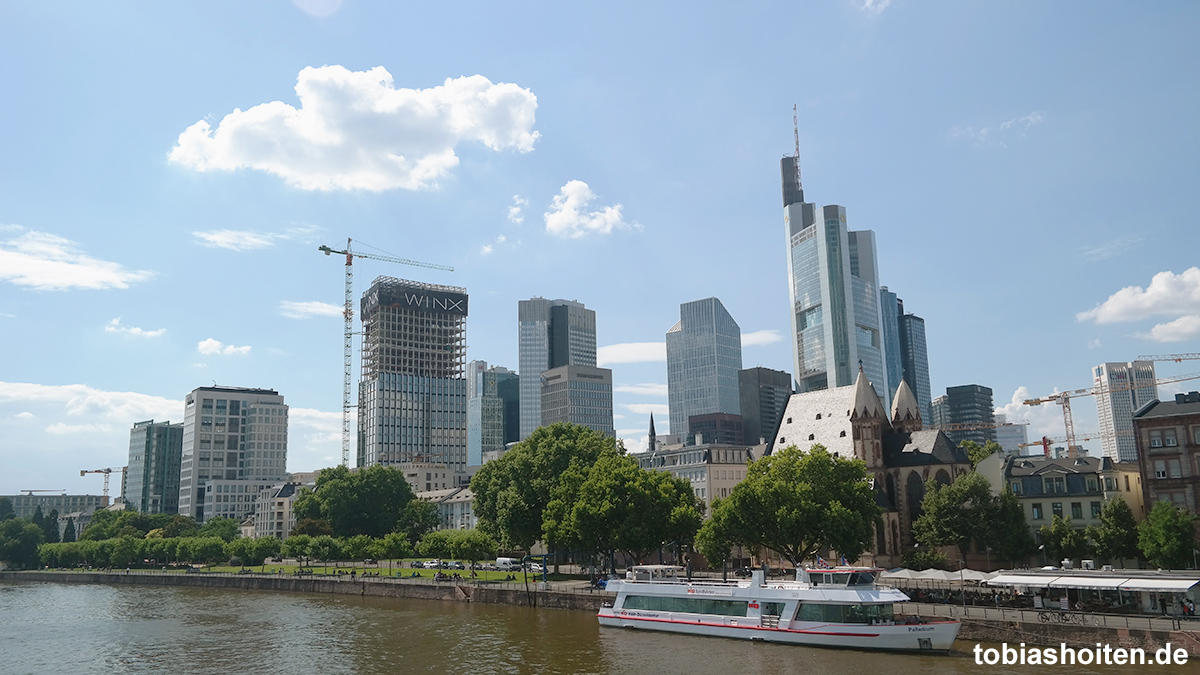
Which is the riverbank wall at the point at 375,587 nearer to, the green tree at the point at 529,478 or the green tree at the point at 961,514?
the green tree at the point at 529,478

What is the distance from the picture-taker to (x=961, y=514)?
10175 centimetres

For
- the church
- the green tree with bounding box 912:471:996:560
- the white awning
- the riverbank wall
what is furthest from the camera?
the church

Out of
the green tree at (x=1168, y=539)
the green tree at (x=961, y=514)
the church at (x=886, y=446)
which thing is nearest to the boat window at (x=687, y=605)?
the green tree at (x=1168, y=539)

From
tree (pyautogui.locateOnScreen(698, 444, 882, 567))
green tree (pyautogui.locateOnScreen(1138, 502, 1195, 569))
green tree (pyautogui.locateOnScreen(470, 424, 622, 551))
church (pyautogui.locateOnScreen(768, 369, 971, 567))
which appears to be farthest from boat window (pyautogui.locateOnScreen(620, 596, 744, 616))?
church (pyautogui.locateOnScreen(768, 369, 971, 567))

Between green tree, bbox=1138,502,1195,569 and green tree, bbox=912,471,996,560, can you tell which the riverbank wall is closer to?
green tree, bbox=912,471,996,560

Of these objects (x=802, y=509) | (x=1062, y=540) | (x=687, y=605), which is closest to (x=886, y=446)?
(x=1062, y=540)

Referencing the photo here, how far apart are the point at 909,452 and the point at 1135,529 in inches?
1377

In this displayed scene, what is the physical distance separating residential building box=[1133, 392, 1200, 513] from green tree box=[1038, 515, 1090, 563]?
7710mm

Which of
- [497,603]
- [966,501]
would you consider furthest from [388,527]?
[966,501]

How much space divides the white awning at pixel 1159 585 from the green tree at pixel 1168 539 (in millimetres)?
26693

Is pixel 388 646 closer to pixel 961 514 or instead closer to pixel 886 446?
pixel 961 514

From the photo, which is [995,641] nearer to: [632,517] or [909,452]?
[632,517]

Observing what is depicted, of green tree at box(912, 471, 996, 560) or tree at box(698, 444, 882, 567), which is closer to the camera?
tree at box(698, 444, 882, 567)

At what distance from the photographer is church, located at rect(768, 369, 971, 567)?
118 metres
